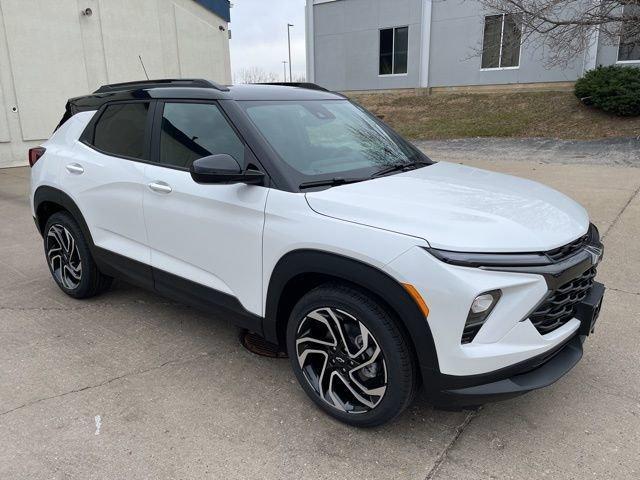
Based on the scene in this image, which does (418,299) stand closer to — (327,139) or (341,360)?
(341,360)

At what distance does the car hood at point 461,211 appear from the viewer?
91.2 inches

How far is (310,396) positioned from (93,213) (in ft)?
7.52

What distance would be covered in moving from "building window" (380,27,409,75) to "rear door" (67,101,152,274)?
1977cm

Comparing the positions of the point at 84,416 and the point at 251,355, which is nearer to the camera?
the point at 84,416

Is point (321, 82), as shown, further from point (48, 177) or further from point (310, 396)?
point (310, 396)

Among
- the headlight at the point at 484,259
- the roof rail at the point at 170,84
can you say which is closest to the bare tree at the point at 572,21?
the roof rail at the point at 170,84

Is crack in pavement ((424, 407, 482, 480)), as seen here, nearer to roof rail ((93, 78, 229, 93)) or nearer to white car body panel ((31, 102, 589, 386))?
white car body panel ((31, 102, 589, 386))

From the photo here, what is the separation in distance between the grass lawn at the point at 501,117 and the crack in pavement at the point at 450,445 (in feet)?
48.0

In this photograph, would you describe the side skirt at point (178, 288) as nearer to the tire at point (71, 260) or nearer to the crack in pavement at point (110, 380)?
the tire at point (71, 260)

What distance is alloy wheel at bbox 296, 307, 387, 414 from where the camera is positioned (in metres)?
2.58

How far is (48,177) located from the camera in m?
4.43

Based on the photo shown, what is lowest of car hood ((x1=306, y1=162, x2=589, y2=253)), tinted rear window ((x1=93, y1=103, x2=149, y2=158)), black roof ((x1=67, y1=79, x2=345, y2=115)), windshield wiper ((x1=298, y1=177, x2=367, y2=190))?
car hood ((x1=306, y1=162, x2=589, y2=253))

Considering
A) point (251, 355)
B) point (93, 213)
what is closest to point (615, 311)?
point (251, 355)

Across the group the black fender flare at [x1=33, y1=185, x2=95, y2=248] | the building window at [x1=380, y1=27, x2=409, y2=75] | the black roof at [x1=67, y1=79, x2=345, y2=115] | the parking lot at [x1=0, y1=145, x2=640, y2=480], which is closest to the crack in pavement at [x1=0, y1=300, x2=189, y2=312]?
the parking lot at [x1=0, y1=145, x2=640, y2=480]
